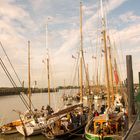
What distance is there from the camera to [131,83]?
925 cm

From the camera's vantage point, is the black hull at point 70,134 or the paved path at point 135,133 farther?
the black hull at point 70,134

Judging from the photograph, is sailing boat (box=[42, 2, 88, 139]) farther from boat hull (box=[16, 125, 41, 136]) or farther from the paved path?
the paved path

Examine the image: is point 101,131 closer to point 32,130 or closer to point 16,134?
point 32,130

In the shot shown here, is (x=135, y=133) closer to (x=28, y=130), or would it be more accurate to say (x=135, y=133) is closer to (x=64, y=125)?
(x=64, y=125)

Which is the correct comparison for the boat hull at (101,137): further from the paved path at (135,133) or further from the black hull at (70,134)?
the paved path at (135,133)

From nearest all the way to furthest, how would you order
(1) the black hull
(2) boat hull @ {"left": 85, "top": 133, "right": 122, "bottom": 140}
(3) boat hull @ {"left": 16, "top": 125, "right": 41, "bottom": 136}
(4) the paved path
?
(4) the paved path, (2) boat hull @ {"left": 85, "top": 133, "right": 122, "bottom": 140}, (1) the black hull, (3) boat hull @ {"left": 16, "top": 125, "right": 41, "bottom": 136}

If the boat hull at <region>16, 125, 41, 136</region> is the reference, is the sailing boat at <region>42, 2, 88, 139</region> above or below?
above

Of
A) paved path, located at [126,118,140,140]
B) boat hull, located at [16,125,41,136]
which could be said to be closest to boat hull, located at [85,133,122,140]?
boat hull, located at [16,125,41,136]

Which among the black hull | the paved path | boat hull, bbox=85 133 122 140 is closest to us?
the paved path

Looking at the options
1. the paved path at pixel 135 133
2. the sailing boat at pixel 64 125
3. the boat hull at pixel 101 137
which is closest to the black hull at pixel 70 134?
the sailing boat at pixel 64 125

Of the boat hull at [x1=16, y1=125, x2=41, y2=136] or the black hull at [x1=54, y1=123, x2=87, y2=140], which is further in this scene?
the boat hull at [x1=16, y1=125, x2=41, y2=136]

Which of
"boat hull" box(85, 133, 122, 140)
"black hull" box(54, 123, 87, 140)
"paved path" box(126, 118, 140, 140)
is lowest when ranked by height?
"black hull" box(54, 123, 87, 140)

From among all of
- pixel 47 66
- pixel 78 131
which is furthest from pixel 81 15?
pixel 78 131

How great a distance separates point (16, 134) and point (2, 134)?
5.15 ft
